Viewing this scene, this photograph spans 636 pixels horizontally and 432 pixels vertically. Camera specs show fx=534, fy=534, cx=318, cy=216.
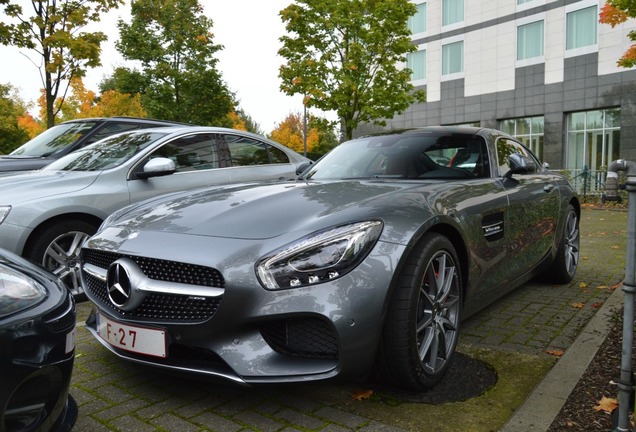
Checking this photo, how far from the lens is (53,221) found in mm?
4473

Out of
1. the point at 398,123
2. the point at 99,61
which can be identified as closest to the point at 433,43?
the point at 398,123

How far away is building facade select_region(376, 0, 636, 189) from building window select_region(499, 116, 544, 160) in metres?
0.05

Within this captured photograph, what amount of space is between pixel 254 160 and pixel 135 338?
3.91m

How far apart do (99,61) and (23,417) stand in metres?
12.0

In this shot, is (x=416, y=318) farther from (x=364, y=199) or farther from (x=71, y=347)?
(x=71, y=347)

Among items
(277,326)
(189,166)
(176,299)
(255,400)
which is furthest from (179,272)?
(189,166)

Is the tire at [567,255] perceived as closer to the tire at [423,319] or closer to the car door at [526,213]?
the car door at [526,213]

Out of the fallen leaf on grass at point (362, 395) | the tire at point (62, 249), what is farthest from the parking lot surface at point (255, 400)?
the tire at point (62, 249)

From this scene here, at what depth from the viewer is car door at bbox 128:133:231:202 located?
5.05m

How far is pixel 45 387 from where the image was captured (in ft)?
6.05

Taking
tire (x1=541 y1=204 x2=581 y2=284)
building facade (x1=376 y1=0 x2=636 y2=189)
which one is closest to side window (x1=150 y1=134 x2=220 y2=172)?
tire (x1=541 y1=204 x2=581 y2=284)

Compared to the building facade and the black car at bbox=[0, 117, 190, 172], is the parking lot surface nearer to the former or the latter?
the black car at bbox=[0, 117, 190, 172]

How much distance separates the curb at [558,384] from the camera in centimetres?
243

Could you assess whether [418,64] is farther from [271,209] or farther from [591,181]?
[271,209]
